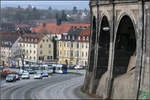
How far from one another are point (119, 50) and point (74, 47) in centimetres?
8222

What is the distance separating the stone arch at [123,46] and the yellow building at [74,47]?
7622 cm

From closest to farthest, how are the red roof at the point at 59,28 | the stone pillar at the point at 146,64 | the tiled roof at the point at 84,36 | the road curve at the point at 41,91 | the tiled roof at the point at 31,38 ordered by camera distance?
the stone pillar at the point at 146,64, the road curve at the point at 41,91, the tiled roof at the point at 84,36, the tiled roof at the point at 31,38, the red roof at the point at 59,28

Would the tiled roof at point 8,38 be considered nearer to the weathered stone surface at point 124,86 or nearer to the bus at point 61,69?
the bus at point 61,69

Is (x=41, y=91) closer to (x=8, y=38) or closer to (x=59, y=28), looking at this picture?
(x=59, y=28)

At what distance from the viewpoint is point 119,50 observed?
60.2 metres

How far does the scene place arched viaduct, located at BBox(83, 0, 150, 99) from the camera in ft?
166

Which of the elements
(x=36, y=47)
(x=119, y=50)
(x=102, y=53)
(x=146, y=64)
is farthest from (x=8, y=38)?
(x=146, y=64)

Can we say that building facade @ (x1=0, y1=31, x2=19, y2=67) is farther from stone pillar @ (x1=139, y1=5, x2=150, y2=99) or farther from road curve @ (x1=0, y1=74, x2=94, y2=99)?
stone pillar @ (x1=139, y1=5, x2=150, y2=99)

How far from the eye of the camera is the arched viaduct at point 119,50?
50.7 m

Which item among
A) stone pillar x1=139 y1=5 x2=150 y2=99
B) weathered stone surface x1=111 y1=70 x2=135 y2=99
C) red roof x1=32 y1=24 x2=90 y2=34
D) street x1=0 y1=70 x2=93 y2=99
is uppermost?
red roof x1=32 y1=24 x2=90 y2=34

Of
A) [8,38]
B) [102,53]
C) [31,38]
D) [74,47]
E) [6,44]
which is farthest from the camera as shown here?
[8,38]

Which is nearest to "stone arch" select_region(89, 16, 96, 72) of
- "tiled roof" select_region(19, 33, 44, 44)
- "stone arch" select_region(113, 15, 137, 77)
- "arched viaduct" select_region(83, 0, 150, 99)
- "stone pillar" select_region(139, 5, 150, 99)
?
"arched viaduct" select_region(83, 0, 150, 99)

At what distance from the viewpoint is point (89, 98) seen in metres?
59.9

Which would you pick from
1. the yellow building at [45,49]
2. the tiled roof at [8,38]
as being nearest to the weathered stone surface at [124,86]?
the yellow building at [45,49]
